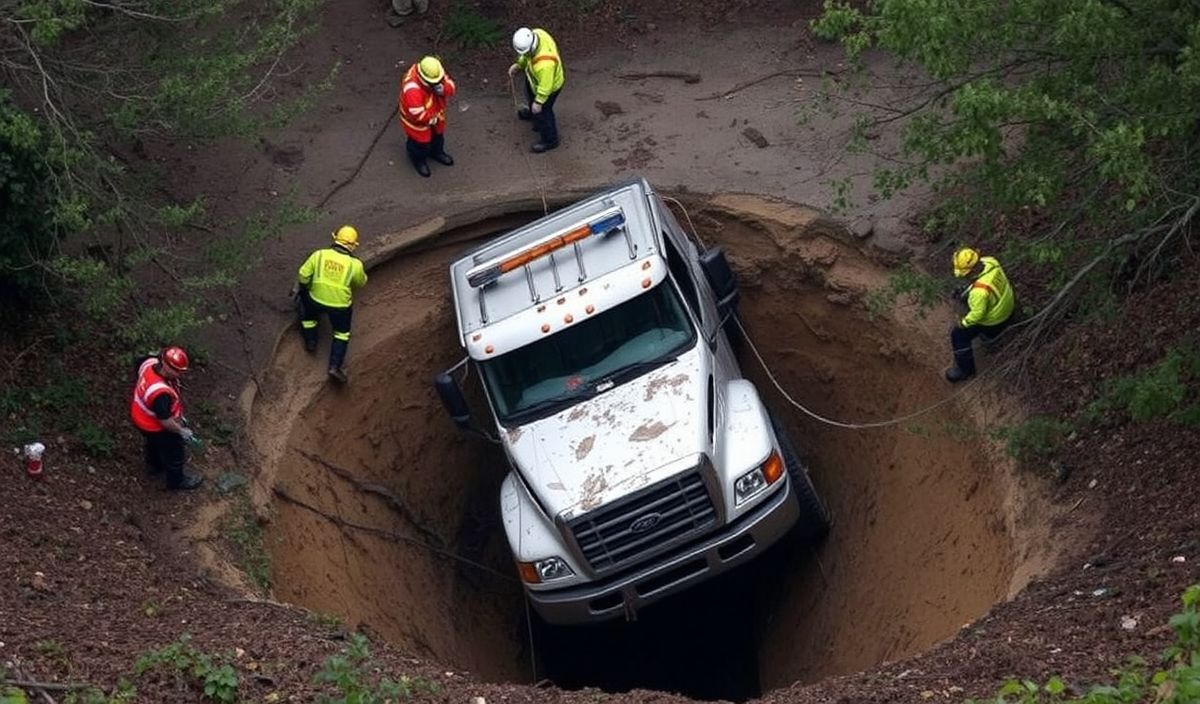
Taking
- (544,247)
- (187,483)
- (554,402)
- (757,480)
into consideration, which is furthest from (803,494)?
(187,483)

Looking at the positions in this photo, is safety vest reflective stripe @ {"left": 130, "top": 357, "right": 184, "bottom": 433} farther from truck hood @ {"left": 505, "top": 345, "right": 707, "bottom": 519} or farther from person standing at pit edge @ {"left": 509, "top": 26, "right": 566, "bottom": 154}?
person standing at pit edge @ {"left": 509, "top": 26, "right": 566, "bottom": 154}

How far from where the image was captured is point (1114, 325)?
11859 mm

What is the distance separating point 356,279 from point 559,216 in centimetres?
180

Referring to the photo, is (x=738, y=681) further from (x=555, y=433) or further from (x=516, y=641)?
(x=555, y=433)

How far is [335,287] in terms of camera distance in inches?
520

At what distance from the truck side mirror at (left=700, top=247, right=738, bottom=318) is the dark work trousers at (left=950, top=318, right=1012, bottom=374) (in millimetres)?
1800

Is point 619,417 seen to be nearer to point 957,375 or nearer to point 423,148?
point 957,375

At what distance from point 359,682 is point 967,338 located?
18.9 ft

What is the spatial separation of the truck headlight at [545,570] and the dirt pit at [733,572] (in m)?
1.34

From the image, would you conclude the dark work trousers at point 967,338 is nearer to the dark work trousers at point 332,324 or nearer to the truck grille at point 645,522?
the truck grille at point 645,522

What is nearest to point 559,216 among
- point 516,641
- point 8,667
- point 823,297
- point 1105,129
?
point 823,297

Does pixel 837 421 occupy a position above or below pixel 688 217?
below

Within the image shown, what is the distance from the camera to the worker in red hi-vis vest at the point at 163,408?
454 inches

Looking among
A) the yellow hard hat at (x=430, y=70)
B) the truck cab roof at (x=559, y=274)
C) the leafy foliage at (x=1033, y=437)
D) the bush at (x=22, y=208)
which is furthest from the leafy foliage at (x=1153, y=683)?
the yellow hard hat at (x=430, y=70)
